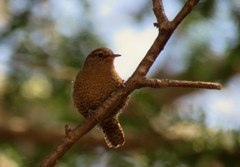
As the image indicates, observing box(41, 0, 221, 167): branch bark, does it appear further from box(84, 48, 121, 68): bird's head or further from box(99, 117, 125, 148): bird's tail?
box(84, 48, 121, 68): bird's head

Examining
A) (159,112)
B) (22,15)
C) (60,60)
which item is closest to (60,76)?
(60,60)

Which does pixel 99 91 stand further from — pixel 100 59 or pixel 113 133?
pixel 100 59

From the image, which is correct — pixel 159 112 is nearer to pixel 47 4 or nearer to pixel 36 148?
pixel 36 148

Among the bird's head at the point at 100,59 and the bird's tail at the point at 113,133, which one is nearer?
the bird's tail at the point at 113,133

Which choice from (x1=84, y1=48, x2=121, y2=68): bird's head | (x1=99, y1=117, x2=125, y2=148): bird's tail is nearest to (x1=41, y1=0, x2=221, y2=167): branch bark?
(x1=99, y1=117, x2=125, y2=148): bird's tail

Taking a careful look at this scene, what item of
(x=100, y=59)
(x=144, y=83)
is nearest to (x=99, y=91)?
(x=100, y=59)

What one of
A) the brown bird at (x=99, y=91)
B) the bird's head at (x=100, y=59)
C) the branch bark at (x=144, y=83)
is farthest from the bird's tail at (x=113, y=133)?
the branch bark at (x=144, y=83)

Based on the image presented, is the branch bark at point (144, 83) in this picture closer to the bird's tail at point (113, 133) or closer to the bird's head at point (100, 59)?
the bird's tail at point (113, 133)

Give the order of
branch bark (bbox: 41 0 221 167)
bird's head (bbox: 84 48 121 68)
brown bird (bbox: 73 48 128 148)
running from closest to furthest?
branch bark (bbox: 41 0 221 167) → brown bird (bbox: 73 48 128 148) → bird's head (bbox: 84 48 121 68)

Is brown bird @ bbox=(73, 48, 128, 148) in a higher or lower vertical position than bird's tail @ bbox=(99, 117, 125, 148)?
higher
